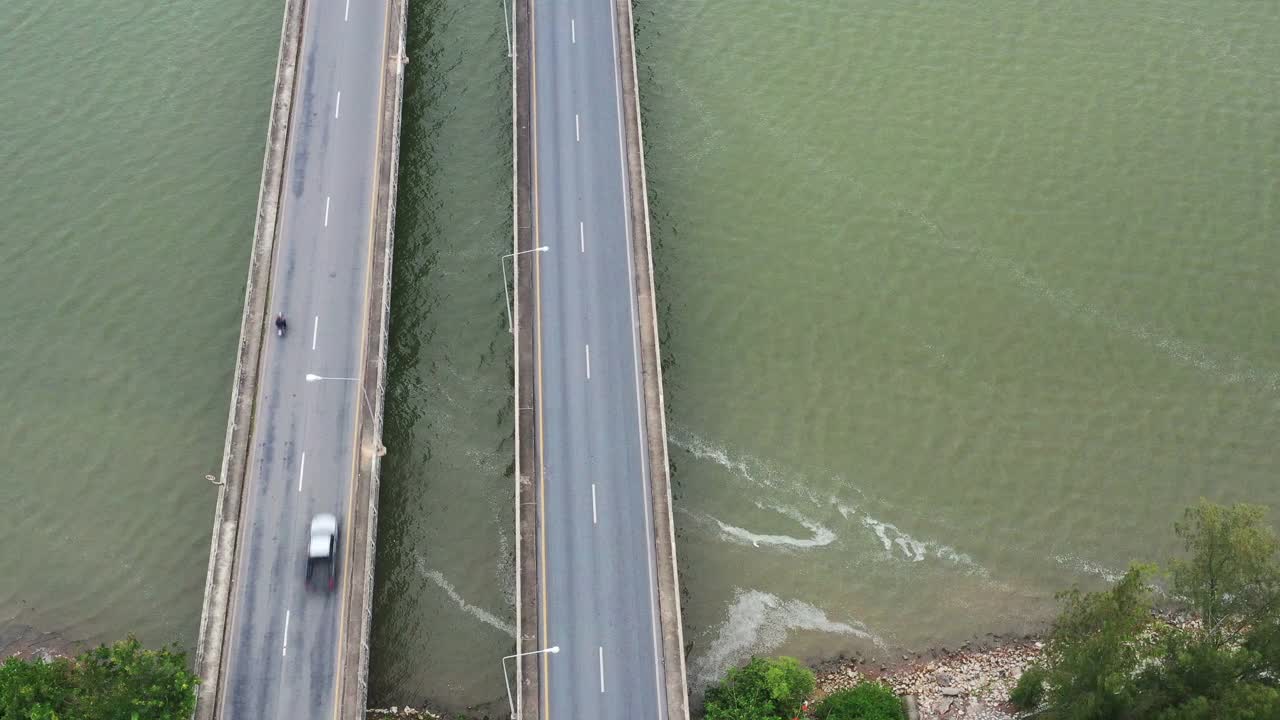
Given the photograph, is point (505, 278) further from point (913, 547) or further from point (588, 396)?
point (913, 547)

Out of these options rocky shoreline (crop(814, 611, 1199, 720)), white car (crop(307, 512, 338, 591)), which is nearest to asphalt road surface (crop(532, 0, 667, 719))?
white car (crop(307, 512, 338, 591))

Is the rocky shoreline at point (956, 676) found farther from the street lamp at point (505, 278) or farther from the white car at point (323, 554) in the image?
the street lamp at point (505, 278)

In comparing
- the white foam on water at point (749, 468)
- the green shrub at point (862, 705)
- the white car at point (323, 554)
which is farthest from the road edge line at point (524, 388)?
the green shrub at point (862, 705)

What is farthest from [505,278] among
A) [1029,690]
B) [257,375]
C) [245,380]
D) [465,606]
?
[1029,690]

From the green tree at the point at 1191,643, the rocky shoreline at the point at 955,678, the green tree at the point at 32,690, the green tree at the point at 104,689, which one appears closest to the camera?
the green tree at the point at 1191,643

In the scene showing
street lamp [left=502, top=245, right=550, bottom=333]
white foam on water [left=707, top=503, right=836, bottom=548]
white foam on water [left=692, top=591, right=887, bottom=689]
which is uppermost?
street lamp [left=502, top=245, right=550, bottom=333]

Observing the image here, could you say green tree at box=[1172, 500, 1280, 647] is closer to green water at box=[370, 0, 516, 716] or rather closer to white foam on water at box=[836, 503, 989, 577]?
white foam on water at box=[836, 503, 989, 577]
